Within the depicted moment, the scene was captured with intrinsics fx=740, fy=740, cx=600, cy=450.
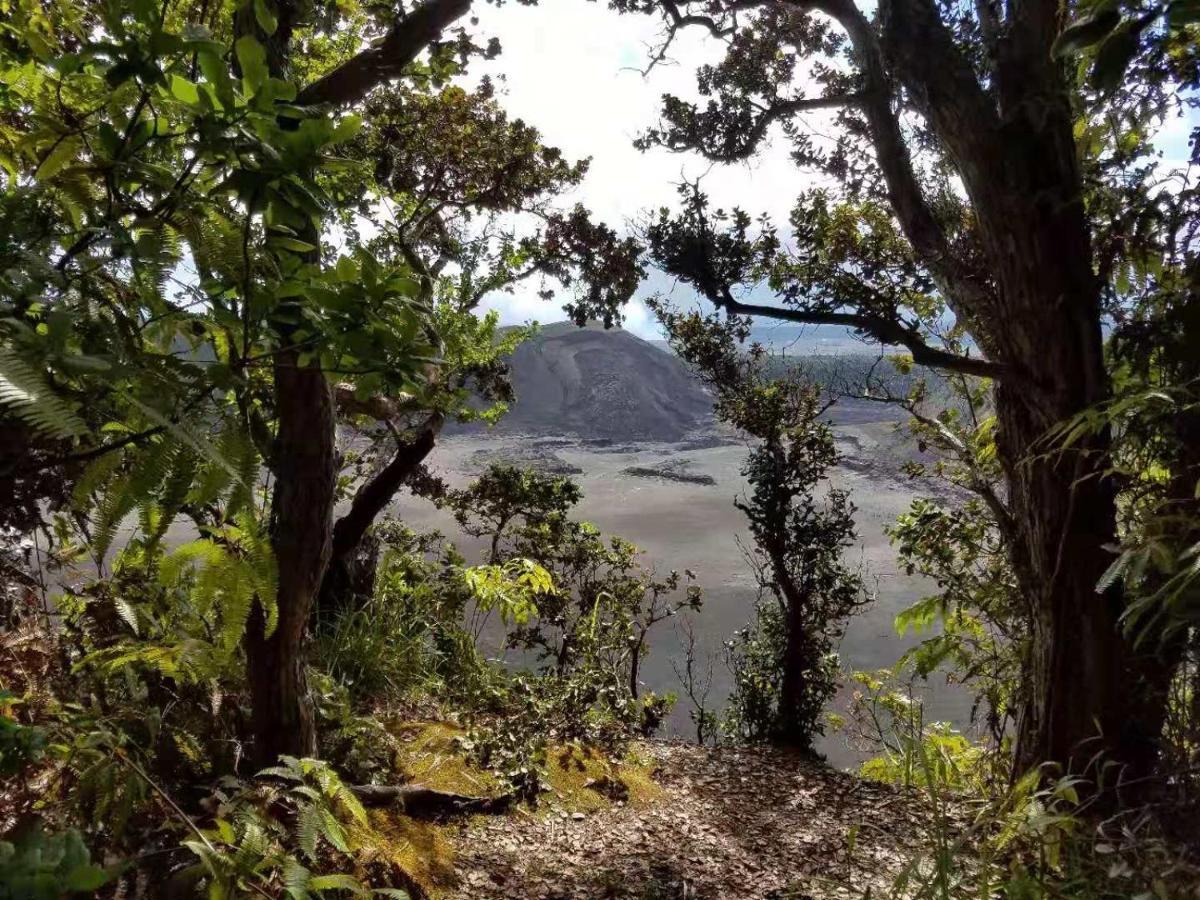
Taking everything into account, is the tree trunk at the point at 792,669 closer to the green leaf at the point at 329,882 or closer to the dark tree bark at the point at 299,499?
the dark tree bark at the point at 299,499

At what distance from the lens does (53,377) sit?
0.91 meters

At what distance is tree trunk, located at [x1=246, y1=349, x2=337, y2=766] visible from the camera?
7.93 feet

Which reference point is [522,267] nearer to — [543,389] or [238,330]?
[238,330]

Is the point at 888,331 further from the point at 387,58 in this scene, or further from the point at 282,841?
the point at 282,841

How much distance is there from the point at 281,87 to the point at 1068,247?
286cm

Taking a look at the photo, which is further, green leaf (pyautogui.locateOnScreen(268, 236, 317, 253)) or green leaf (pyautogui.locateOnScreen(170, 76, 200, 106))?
green leaf (pyautogui.locateOnScreen(268, 236, 317, 253))

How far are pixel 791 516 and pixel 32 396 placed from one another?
4.93m

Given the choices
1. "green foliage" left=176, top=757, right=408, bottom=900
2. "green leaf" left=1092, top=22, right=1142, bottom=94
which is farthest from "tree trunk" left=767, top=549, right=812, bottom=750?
"green leaf" left=1092, top=22, right=1142, bottom=94

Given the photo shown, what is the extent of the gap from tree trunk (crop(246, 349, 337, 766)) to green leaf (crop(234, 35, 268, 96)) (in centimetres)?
147

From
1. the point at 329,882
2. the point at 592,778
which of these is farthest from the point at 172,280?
the point at 592,778

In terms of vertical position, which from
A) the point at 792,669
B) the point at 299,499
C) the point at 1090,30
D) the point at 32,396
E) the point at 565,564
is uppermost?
the point at 1090,30

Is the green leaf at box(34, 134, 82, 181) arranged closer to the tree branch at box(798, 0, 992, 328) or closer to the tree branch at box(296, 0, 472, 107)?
the tree branch at box(296, 0, 472, 107)

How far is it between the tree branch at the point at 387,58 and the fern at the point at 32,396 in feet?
6.82

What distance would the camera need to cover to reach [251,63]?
941mm
